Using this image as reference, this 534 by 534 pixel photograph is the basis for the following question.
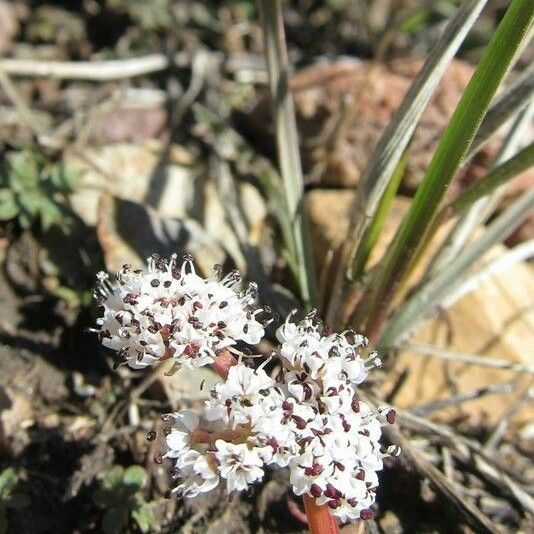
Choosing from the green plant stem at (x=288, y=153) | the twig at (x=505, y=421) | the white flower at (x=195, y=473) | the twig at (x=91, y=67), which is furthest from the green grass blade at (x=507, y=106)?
the twig at (x=91, y=67)

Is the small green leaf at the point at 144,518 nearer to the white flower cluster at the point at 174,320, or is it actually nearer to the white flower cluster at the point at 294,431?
the white flower cluster at the point at 294,431

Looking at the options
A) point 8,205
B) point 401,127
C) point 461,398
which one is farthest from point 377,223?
point 8,205

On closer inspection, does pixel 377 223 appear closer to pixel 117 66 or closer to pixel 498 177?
pixel 498 177

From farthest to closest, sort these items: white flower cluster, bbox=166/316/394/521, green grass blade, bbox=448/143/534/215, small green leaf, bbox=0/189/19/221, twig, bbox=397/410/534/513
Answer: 1. small green leaf, bbox=0/189/19/221
2. twig, bbox=397/410/534/513
3. green grass blade, bbox=448/143/534/215
4. white flower cluster, bbox=166/316/394/521

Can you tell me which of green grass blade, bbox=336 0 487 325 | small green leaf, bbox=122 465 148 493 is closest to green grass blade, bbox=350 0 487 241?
green grass blade, bbox=336 0 487 325

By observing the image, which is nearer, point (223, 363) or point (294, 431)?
point (294, 431)

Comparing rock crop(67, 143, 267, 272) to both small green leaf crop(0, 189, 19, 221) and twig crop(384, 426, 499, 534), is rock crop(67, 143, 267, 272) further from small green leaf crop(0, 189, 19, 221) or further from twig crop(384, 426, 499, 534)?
twig crop(384, 426, 499, 534)
